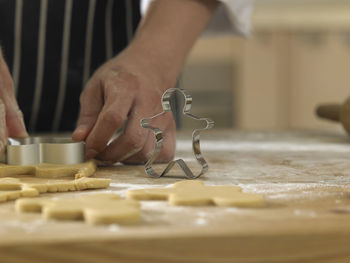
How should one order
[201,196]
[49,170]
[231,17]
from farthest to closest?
1. [231,17]
2. [49,170]
3. [201,196]

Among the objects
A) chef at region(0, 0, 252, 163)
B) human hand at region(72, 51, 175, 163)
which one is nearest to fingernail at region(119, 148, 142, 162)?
human hand at region(72, 51, 175, 163)

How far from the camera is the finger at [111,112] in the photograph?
845 millimetres

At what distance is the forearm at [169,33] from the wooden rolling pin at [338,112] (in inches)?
15.0

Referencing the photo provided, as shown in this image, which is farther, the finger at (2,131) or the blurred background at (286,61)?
the blurred background at (286,61)

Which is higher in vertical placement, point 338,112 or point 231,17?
point 231,17

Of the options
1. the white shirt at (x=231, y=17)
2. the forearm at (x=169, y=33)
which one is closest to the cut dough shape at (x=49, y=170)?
the forearm at (x=169, y=33)

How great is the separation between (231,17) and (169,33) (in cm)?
31

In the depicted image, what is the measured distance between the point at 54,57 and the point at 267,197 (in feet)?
3.09

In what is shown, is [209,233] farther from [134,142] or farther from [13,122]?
[13,122]

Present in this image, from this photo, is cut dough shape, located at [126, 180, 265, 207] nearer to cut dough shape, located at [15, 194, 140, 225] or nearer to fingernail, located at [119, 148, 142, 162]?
cut dough shape, located at [15, 194, 140, 225]

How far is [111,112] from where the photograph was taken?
845mm

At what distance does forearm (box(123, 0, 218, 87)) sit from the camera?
1.03 metres

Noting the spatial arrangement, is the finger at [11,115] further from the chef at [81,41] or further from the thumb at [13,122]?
the chef at [81,41]

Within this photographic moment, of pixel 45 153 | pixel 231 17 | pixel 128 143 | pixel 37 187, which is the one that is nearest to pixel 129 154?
pixel 128 143
